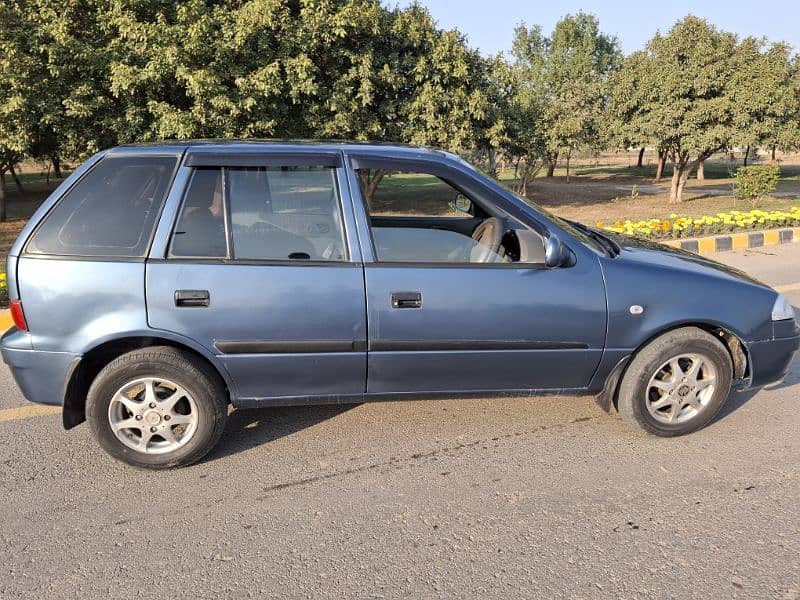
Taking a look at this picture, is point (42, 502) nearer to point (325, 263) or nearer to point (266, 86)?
point (325, 263)

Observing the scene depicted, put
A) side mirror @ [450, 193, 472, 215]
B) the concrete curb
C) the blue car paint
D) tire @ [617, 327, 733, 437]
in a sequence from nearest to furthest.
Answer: the blue car paint, tire @ [617, 327, 733, 437], side mirror @ [450, 193, 472, 215], the concrete curb

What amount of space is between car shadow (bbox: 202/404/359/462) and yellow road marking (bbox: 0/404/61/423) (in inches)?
46.2

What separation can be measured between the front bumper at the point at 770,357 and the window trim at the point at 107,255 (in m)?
3.22

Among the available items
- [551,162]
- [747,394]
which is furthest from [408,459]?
[551,162]

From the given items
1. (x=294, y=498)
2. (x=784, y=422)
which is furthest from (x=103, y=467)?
(x=784, y=422)

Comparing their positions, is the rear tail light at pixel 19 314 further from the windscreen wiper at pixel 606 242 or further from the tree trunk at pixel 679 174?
the tree trunk at pixel 679 174

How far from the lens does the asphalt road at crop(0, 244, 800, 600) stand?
224 cm

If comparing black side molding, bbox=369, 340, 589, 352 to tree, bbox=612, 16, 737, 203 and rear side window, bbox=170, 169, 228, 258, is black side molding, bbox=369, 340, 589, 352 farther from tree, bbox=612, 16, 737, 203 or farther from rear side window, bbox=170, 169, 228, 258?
tree, bbox=612, 16, 737, 203

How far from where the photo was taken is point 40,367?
9.38 ft

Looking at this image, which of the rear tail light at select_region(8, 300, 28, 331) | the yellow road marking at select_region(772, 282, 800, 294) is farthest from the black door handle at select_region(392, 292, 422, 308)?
the yellow road marking at select_region(772, 282, 800, 294)

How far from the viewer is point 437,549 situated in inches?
94.8

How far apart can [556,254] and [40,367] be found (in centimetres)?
261

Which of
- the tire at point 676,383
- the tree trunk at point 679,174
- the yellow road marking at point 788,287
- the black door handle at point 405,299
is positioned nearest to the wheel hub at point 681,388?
the tire at point 676,383

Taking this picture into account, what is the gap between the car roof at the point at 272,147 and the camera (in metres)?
3.01
